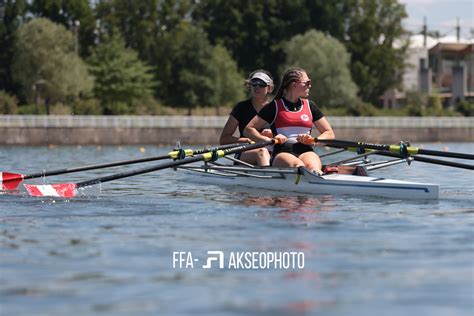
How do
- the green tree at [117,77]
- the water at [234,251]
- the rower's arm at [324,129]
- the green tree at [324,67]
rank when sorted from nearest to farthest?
the water at [234,251] → the rower's arm at [324,129] → the green tree at [117,77] → the green tree at [324,67]

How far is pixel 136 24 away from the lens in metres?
92.2

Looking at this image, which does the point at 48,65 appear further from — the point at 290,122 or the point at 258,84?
the point at 290,122

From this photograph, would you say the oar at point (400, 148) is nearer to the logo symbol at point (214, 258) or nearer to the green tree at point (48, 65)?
the logo symbol at point (214, 258)

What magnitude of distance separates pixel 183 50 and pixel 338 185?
221 feet

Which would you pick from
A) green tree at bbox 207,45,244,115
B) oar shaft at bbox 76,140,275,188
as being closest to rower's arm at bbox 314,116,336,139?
oar shaft at bbox 76,140,275,188

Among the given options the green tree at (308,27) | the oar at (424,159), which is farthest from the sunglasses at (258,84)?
the green tree at (308,27)

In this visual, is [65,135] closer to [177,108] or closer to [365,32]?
[177,108]

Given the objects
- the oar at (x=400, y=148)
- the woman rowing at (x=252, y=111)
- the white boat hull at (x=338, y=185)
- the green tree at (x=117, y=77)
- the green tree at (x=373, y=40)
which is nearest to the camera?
the white boat hull at (x=338, y=185)

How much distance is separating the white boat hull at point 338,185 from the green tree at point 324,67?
65199mm

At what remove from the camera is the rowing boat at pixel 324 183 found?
1542cm

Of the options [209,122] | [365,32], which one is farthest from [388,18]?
[209,122]

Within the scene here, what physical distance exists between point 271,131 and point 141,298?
870cm

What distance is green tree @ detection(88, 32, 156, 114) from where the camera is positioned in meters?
74.4

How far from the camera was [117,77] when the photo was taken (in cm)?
7438
